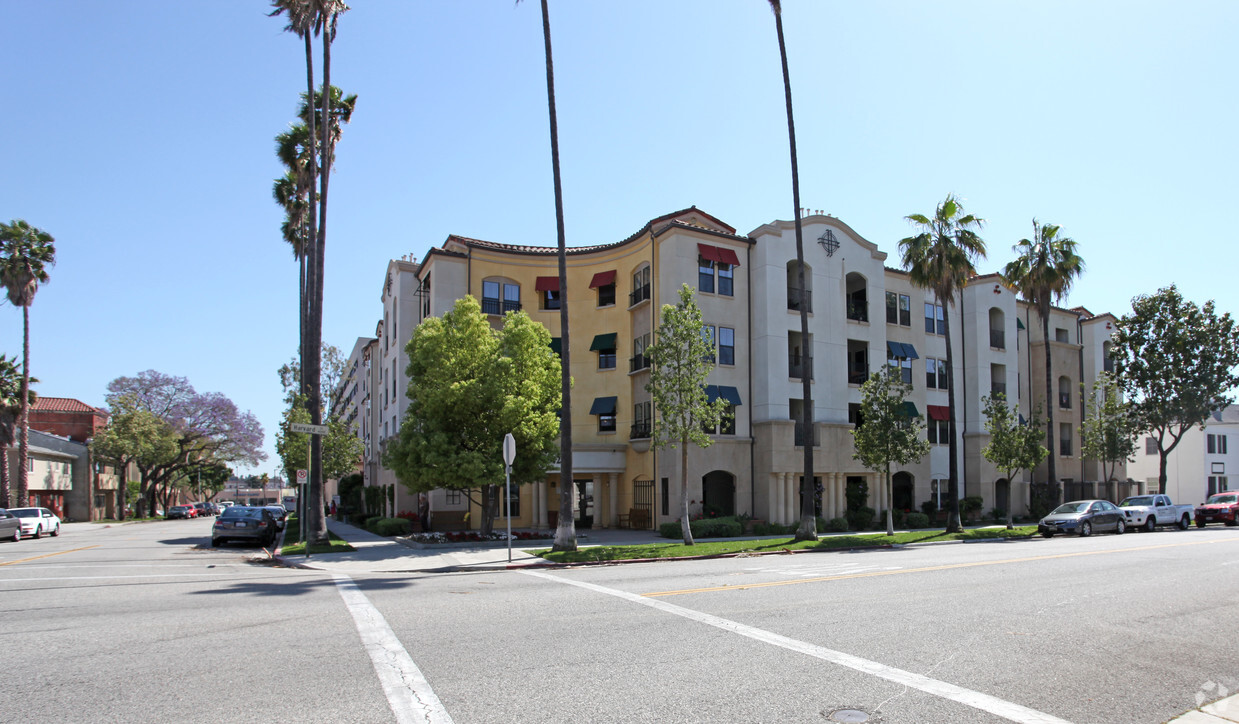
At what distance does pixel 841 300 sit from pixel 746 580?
2060 centimetres

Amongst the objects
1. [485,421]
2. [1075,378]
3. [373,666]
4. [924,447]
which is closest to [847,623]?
[373,666]

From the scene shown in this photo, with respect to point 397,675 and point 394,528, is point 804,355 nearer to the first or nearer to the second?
point 394,528

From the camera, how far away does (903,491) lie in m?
35.0

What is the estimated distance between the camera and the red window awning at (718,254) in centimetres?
2925

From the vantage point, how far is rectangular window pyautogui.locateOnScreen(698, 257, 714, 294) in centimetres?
2961

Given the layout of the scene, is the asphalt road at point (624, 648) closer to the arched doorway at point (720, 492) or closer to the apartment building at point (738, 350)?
the apartment building at point (738, 350)

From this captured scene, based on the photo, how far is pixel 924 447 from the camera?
1105 inches

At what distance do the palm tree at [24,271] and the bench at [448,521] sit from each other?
29986mm

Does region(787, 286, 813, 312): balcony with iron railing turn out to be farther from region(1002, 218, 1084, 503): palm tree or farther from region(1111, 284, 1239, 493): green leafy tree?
region(1111, 284, 1239, 493): green leafy tree

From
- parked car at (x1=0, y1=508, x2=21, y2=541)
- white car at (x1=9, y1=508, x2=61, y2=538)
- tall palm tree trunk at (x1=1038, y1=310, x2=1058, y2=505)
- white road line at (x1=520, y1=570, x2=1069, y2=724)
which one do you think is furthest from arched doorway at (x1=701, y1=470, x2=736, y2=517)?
white car at (x1=9, y1=508, x2=61, y2=538)

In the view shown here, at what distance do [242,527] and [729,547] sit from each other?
16.3 m

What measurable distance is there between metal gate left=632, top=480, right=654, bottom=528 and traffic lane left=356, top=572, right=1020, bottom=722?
1889 centimetres

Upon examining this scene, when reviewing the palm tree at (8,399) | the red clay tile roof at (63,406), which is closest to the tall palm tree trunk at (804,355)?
the palm tree at (8,399)

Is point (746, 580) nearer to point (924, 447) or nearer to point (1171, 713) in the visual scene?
point (1171, 713)
